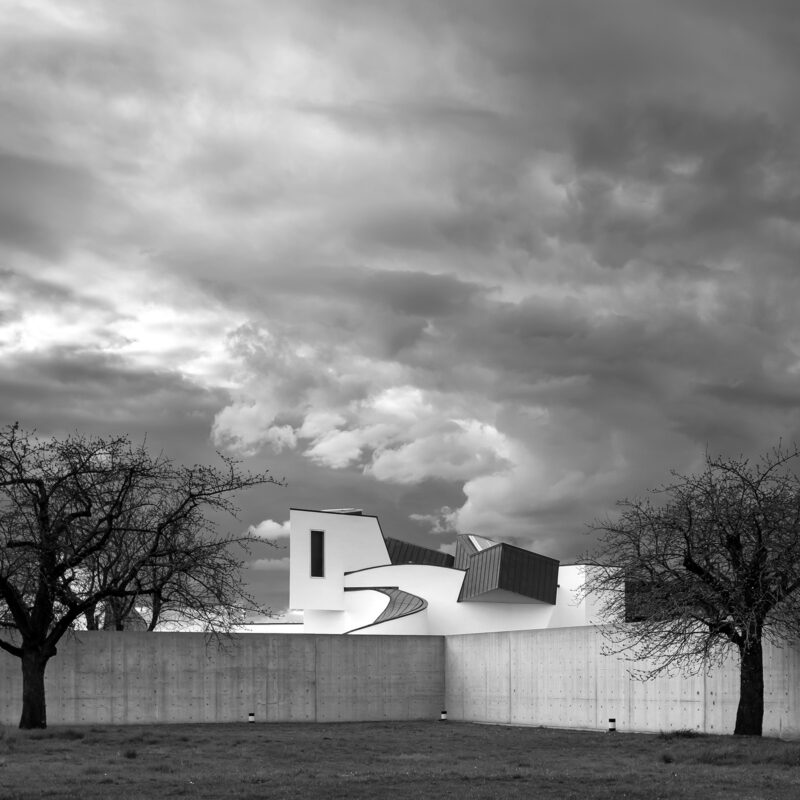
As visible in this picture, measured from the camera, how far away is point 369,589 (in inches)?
2151

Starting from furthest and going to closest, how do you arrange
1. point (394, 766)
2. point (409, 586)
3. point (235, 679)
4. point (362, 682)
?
1. point (409, 586)
2. point (362, 682)
3. point (235, 679)
4. point (394, 766)

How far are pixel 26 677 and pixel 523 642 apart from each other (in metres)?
15.5

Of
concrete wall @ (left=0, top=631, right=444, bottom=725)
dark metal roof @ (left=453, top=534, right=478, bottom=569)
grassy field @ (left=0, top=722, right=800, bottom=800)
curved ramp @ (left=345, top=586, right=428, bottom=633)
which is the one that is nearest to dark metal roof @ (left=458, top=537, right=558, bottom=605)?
curved ramp @ (left=345, top=586, right=428, bottom=633)

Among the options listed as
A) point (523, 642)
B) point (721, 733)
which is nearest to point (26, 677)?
point (523, 642)

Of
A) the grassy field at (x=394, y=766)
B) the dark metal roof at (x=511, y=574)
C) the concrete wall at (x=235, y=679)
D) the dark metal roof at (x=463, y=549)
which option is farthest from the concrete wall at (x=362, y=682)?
the dark metal roof at (x=463, y=549)

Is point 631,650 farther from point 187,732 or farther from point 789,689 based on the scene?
point 187,732

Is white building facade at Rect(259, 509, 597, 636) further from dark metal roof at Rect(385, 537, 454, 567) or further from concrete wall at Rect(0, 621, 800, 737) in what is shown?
concrete wall at Rect(0, 621, 800, 737)

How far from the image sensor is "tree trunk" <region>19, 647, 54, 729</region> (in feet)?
94.1

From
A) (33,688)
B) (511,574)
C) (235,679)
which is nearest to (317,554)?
(511,574)

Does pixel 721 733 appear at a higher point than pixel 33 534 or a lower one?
lower

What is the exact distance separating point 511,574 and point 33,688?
26.4 metres

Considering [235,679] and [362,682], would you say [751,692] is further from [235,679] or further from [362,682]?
[235,679]

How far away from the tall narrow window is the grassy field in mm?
27328

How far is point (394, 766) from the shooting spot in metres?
19.3
